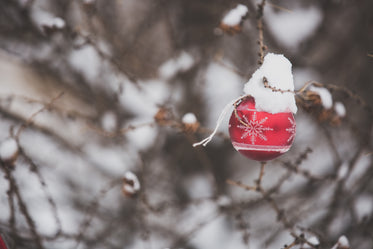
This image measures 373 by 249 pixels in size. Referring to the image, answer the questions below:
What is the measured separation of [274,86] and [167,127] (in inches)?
27.5

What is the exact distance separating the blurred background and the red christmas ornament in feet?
1.81

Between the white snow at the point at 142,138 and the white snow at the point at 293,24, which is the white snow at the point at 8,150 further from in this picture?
the white snow at the point at 293,24

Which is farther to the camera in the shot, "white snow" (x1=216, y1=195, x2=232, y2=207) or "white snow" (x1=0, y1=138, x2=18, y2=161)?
"white snow" (x1=216, y1=195, x2=232, y2=207)

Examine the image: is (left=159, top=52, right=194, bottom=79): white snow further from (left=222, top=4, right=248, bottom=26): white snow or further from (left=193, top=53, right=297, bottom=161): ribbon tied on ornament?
(left=193, top=53, right=297, bottom=161): ribbon tied on ornament

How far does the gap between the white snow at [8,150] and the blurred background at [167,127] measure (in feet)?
0.56

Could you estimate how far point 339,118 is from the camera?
99cm

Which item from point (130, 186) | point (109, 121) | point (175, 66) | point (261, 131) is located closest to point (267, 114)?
point (261, 131)

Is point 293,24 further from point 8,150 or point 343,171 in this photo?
point 8,150

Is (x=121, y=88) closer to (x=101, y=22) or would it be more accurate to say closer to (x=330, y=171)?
(x=101, y=22)

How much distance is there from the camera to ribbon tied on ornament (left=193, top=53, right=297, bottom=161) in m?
0.63

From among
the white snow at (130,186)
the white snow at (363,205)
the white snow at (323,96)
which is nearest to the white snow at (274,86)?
the white snow at (323,96)

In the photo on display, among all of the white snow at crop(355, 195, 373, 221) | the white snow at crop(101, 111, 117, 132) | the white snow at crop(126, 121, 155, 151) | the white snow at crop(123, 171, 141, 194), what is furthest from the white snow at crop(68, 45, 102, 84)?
the white snow at crop(355, 195, 373, 221)

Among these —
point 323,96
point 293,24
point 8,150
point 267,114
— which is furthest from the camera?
point 293,24

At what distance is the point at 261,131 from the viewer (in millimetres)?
631
